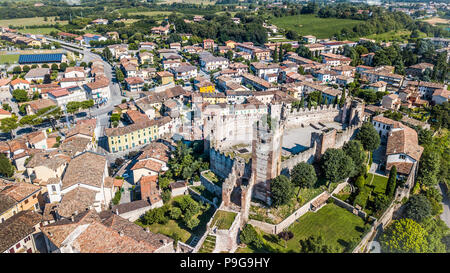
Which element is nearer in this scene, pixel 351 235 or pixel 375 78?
pixel 351 235

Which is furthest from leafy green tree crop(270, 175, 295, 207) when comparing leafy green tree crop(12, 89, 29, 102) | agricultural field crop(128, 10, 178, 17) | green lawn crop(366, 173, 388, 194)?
agricultural field crop(128, 10, 178, 17)

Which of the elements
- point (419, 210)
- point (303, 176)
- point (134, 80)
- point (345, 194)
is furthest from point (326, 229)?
point (134, 80)

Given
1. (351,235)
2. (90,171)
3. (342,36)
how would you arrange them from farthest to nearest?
(342,36) → (90,171) → (351,235)

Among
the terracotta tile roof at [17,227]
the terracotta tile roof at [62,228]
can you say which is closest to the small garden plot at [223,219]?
the terracotta tile roof at [62,228]

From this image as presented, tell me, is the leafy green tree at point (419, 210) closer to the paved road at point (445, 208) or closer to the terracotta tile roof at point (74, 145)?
the paved road at point (445, 208)

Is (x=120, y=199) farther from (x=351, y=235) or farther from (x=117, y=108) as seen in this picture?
(x=117, y=108)

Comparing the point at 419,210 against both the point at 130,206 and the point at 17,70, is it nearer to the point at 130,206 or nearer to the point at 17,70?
the point at 130,206

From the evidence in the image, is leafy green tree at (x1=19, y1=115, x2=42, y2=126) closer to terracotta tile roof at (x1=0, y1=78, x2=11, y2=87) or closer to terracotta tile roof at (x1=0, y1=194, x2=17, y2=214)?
terracotta tile roof at (x1=0, y1=194, x2=17, y2=214)
